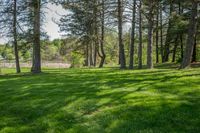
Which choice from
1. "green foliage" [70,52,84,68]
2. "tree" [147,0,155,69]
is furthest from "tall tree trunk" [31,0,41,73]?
"green foliage" [70,52,84,68]

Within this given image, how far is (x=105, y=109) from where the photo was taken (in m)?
9.92

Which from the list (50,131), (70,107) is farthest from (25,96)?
(50,131)

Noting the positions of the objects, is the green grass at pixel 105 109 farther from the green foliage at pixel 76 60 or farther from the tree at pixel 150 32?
the green foliage at pixel 76 60

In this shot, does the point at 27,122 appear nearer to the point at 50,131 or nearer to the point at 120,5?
the point at 50,131

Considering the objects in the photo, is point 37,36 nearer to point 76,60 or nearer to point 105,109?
point 105,109

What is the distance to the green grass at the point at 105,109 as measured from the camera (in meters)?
8.61

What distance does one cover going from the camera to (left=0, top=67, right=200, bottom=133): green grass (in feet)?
28.2

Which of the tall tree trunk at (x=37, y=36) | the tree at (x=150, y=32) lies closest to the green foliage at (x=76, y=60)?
the tall tree trunk at (x=37, y=36)

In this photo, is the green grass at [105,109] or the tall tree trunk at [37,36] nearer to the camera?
the green grass at [105,109]

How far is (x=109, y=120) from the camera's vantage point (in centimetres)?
898

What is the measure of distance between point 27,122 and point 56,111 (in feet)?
3.27

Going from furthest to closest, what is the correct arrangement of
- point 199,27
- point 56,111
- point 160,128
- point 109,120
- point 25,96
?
point 199,27, point 25,96, point 56,111, point 109,120, point 160,128

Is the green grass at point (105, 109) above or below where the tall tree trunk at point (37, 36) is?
below

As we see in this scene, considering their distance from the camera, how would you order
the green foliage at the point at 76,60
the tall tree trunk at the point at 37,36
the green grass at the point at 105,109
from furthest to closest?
the green foliage at the point at 76,60
the tall tree trunk at the point at 37,36
the green grass at the point at 105,109
